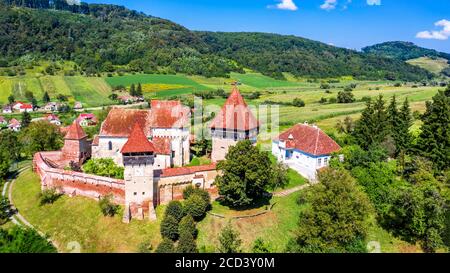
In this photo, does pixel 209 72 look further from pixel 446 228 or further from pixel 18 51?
pixel 446 228

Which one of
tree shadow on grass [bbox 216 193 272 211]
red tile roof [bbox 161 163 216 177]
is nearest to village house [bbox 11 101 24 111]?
red tile roof [bbox 161 163 216 177]

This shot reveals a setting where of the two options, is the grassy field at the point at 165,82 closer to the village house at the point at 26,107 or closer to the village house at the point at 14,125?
the village house at the point at 26,107

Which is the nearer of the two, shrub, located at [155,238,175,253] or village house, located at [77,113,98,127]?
shrub, located at [155,238,175,253]

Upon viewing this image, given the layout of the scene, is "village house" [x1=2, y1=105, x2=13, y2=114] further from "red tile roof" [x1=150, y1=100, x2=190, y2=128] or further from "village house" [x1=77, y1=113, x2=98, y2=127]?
A: "red tile roof" [x1=150, y1=100, x2=190, y2=128]

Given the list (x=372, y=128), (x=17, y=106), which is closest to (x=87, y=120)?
(x=17, y=106)

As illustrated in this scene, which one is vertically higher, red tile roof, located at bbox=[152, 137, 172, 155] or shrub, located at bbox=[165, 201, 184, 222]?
red tile roof, located at bbox=[152, 137, 172, 155]
